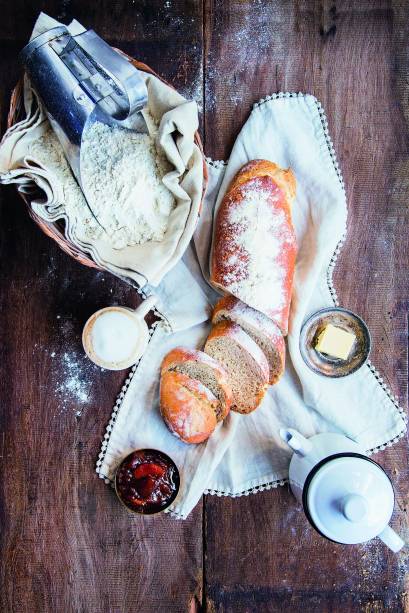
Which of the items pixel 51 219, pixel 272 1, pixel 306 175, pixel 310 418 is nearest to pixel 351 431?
pixel 310 418

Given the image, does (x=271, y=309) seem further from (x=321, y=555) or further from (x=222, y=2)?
(x=222, y=2)

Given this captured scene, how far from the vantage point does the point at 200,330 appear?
158 cm

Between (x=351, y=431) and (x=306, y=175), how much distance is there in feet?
2.12

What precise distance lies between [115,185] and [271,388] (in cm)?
63

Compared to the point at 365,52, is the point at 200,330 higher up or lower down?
lower down

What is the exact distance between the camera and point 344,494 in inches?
52.4

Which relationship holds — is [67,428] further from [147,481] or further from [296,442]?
[296,442]

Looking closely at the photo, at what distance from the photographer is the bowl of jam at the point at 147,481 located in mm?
1475

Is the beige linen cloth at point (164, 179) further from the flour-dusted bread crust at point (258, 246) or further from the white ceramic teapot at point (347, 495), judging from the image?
the white ceramic teapot at point (347, 495)

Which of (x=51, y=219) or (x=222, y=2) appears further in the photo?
(x=222, y=2)

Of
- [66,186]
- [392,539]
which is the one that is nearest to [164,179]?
[66,186]

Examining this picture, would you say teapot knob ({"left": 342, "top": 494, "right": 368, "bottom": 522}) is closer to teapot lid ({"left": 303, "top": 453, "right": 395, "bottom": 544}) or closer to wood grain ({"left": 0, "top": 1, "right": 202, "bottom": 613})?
teapot lid ({"left": 303, "top": 453, "right": 395, "bottom": 544})

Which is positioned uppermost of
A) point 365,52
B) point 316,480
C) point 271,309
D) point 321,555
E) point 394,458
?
point 365,52

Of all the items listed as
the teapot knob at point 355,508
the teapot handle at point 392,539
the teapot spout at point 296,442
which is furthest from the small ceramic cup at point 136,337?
the teapot handle at point 392,539
